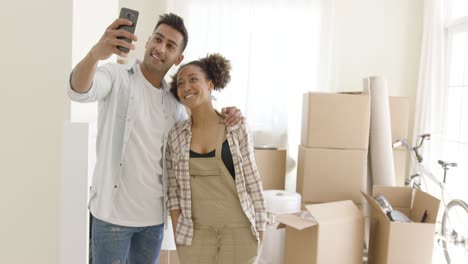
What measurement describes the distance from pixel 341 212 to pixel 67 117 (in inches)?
75.5

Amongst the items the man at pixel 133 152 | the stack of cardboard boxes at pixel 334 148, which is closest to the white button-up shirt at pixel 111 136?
the man at pixel 133 152

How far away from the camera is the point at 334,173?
2592 mm

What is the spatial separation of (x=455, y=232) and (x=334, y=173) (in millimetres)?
905

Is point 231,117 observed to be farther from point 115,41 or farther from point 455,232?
point 455,232

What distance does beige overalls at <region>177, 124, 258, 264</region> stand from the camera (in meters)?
1.31

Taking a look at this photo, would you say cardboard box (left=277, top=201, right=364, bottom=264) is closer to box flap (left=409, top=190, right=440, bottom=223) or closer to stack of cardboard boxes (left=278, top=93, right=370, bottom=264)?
stack of cardboard boxes (left=278, top=93, right=370, bottom=264)

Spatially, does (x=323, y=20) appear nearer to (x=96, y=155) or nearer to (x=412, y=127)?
(x=412, y=127)

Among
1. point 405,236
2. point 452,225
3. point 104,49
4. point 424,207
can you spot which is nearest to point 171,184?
point 104,49

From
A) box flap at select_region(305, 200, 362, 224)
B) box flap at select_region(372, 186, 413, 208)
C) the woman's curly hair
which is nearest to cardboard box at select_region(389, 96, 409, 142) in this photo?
box flap at select_region(372, 186, 413, 208)

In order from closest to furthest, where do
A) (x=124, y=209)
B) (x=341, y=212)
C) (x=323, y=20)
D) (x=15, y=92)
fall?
(x=15, y=92) < (x=124, y=209) < (x=341, y=212) < (x=323, y=20)

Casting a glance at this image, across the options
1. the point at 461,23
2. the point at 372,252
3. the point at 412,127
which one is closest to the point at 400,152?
the point at 412,127

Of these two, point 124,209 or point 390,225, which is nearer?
point 124,209

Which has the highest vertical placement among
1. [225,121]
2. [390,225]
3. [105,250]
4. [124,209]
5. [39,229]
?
[225,121]

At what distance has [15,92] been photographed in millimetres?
591
